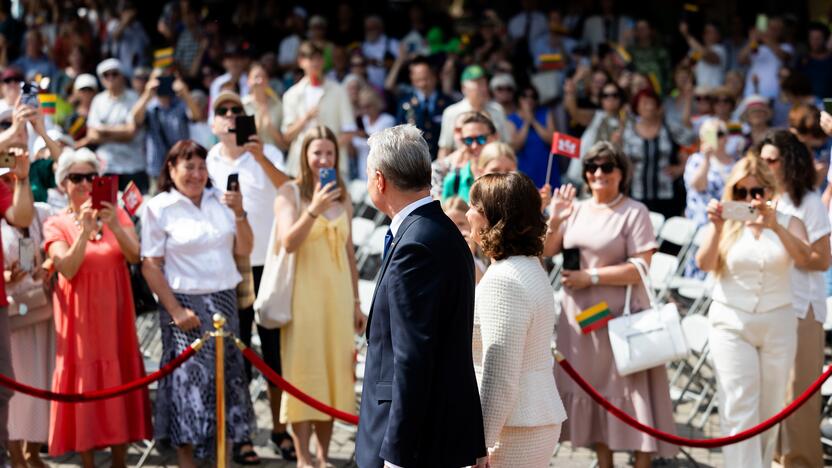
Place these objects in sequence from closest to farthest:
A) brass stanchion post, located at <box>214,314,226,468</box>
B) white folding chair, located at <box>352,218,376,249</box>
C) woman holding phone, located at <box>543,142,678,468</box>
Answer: brass stanchion post, located at <box>214,314,226,468</box> → woman holding phone, located at <box>543,142,678,468</box> → white folding chair, located at <box>352,218,376,249</box>

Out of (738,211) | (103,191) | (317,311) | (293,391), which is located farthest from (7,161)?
(738,211)

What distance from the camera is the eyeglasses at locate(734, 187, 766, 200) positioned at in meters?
6.41

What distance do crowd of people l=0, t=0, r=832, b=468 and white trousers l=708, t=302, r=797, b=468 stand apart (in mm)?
12

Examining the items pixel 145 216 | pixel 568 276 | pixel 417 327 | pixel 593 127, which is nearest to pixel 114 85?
pixel 593 127

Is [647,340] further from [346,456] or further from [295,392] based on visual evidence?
[346,456]

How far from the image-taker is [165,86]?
11.6 m

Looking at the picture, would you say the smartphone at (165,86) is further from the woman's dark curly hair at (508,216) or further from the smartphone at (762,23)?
the woman's dark curly hair at (508,216)

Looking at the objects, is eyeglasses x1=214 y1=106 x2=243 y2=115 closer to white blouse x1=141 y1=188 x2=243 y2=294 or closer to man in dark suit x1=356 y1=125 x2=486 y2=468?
white blouse x1=141 y1=188 x2=243 y2=294

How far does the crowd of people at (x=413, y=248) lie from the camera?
4.19 metres

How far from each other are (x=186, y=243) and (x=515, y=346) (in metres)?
2.71

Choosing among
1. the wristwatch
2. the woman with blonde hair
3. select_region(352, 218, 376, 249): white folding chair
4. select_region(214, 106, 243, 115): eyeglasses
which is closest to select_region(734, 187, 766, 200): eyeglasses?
the wristwatch

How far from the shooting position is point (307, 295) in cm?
679

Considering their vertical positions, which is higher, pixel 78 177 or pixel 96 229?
pixel 78 177

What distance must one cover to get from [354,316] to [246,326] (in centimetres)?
81
